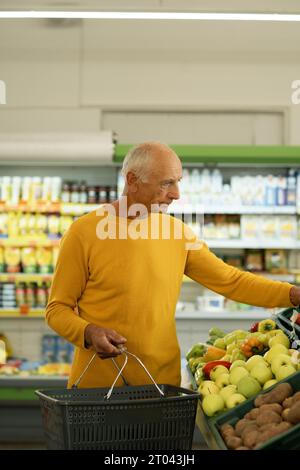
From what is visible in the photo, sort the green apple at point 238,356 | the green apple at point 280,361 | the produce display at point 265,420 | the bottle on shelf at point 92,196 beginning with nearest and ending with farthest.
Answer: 1. the produce display at point 265,420
2. the green apple at point 280,361
3. the green apple at point 238,356
4. the bottle on shelf at point 92,196

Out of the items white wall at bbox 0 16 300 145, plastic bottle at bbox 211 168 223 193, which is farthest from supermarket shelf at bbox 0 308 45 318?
plastic bottle at bbox 211 168 223 193

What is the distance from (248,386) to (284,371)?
0.14 meters

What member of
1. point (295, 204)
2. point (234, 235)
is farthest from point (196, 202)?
point (295, 204)

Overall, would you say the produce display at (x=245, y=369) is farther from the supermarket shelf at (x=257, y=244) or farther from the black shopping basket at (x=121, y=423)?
the supermarket shelf at (x=257, y=244)

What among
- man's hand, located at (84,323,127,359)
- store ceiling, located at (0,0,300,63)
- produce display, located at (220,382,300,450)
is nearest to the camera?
produce display, located at (220,382,300,450)

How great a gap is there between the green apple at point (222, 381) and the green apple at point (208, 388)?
0.05 ft

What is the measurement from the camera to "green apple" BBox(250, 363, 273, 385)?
279 cm

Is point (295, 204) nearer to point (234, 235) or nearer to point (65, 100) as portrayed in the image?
point (234, 235)

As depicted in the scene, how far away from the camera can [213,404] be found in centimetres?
268

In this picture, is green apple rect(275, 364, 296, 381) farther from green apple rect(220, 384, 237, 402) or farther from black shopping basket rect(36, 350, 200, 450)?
black shopping basket rect(36, 350, 200, 450)

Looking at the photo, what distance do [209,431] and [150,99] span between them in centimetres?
546

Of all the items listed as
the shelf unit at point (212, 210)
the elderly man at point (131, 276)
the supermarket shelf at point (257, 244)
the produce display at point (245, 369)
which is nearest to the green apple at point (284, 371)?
the produce display at point (245, 369)

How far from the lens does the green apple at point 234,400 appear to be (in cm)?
267

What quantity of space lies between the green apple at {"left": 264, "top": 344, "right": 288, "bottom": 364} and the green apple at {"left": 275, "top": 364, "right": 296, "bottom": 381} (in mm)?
144
